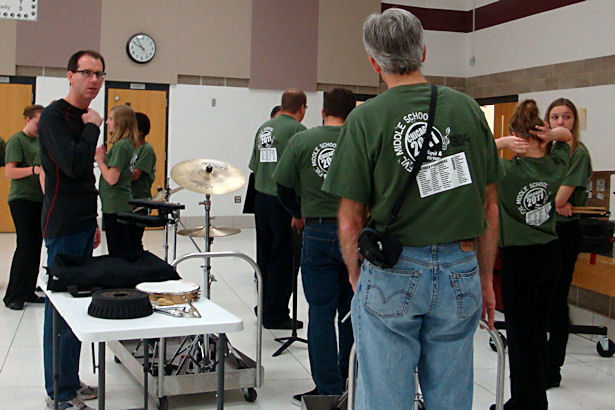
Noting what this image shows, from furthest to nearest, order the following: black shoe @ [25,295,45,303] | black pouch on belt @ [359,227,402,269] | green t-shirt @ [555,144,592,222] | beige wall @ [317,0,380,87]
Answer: beige wall @ [317,0,380,87]
black shoe @ [25,295,45,303]
green t-shirt @ [555,144,592,222]
black pouch on belt @ [359,227,402,269]

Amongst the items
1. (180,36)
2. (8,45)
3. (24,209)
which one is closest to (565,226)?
(24,209)

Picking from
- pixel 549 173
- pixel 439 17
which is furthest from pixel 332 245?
pixel 439 17

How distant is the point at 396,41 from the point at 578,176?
2743mm

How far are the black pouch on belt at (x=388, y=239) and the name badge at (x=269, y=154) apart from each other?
3.07 metres

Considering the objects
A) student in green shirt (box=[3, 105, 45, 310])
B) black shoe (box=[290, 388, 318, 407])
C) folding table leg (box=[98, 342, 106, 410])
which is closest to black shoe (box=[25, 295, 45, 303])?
student in green shirt (box=[3, 105, 45, 310])

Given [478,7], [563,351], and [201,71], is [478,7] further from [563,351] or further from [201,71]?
Answer: [563,351]

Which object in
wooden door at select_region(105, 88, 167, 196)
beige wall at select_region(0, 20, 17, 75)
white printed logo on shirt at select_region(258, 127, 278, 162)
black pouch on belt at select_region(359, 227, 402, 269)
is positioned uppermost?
beige wall at select_region(0, 20, 17, 75)

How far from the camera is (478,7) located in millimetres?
12266

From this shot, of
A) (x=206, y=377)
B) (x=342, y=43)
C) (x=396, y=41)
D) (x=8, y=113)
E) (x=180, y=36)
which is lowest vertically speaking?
(x=206, y=377)

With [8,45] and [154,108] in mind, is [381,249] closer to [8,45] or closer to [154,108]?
[154,108]

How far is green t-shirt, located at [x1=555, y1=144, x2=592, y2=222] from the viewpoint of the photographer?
4.14 metres

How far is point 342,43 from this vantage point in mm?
11797

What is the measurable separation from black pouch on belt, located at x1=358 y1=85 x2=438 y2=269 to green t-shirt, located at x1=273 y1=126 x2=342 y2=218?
1.50 meters

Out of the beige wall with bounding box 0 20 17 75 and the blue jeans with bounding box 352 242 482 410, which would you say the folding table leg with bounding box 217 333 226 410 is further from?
the beige wall with bounding box 0 20 17 75
